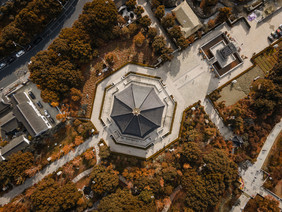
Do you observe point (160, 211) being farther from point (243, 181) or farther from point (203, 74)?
point (203, 74)

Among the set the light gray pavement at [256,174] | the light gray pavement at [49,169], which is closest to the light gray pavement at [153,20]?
the light gray pavement at [49,169]

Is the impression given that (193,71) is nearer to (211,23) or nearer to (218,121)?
(211,23)

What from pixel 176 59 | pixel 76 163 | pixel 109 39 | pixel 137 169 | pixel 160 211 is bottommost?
pixel 160 211

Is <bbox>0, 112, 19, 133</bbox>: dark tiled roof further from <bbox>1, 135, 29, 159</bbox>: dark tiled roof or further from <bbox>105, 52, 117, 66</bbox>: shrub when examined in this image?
<bbox>105, 52, 117, 66</bbox>: shrub

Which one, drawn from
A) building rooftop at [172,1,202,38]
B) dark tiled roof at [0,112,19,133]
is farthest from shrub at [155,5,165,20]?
dark tiled roof at [0,112,19,133]

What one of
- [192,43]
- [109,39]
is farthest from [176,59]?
[109,39]
